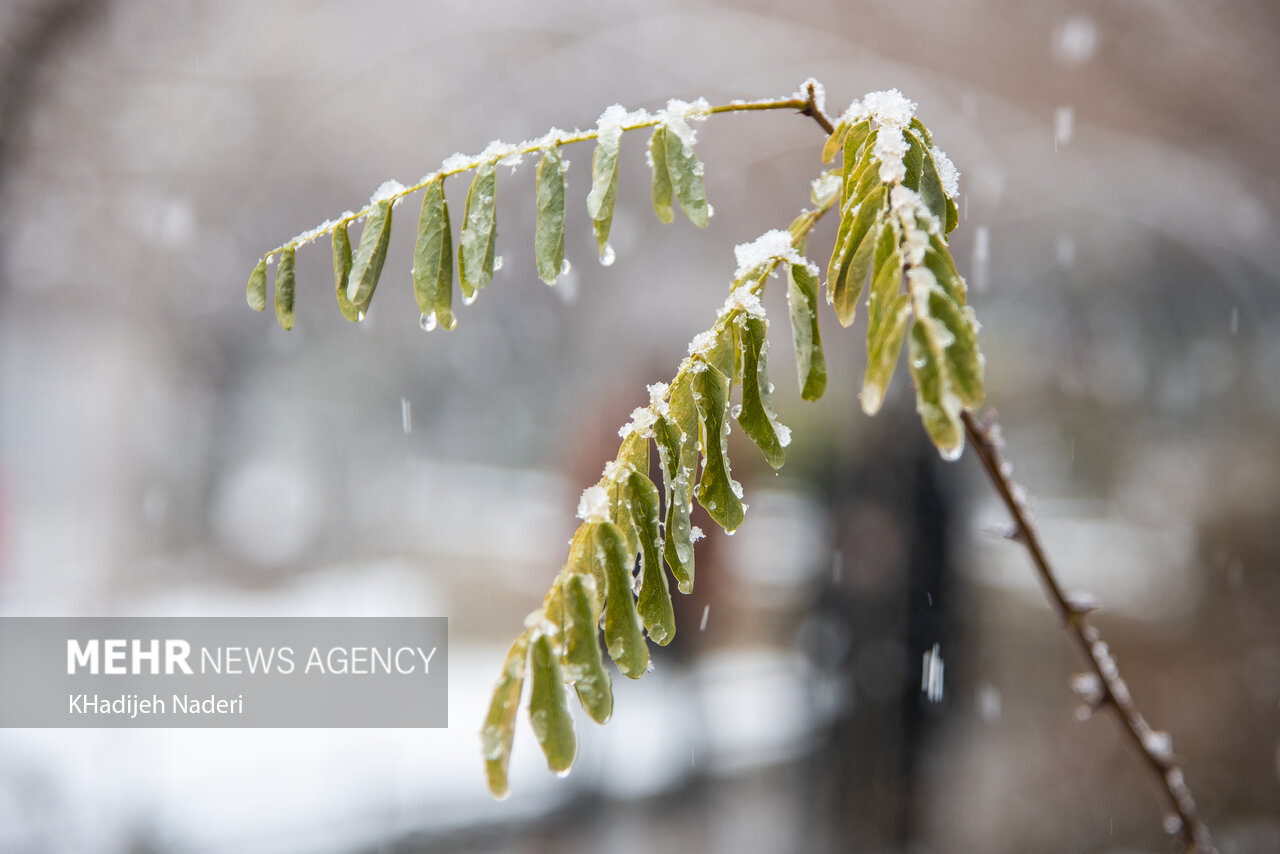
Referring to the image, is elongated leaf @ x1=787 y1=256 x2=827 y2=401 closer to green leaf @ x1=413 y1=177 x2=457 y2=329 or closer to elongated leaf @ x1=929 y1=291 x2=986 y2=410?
elongated leaf @ x1=929 y1=291 x2=986 y2=410

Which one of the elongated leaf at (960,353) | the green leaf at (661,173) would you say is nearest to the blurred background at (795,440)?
the green leaf at (661,173)

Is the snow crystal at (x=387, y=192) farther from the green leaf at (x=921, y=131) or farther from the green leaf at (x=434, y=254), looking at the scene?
the green leaf at (x=921, y=131)

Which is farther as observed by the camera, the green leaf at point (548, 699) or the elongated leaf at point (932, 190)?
the elongated leaf at point (932, 190)

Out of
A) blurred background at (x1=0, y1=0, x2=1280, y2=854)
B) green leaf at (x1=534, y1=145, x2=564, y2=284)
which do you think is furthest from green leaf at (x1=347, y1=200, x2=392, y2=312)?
blurred background at (x1=0, y1=0, x2=1280, y2=854)

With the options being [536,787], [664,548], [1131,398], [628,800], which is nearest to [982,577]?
[1131,398]

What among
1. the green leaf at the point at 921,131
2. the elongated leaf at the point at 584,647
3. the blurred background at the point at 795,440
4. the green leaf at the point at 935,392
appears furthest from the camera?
the blurred background at the point at 795,440

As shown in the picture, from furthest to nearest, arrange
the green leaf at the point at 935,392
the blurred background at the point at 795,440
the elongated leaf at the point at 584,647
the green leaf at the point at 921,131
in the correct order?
the blurred background at the point at 795,440, the green leaf at the point at 921,131, the elongated leaf at the point at 584,647, the green leaf at the point at 935,392

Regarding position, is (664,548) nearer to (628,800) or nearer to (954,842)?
(954,842)
